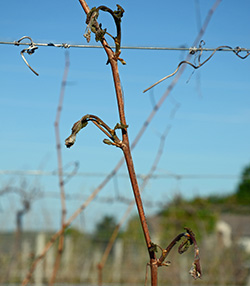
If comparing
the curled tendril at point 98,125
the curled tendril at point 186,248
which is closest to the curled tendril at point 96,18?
the curled tendril at point 98,125

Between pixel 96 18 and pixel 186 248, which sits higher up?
pixel 96 18

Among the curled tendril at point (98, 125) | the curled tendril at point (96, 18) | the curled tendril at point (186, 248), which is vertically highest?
the curled tendril at point (96, 18)

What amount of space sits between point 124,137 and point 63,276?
16.5 feet

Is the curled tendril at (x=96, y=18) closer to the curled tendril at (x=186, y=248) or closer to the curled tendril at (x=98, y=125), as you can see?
the curled tendril at (x=98, y=125)

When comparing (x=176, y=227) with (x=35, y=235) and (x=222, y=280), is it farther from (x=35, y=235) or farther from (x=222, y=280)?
(x=35, y=235)

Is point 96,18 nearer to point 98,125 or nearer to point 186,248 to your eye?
point 98,125

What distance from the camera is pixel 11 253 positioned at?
15.6 ft

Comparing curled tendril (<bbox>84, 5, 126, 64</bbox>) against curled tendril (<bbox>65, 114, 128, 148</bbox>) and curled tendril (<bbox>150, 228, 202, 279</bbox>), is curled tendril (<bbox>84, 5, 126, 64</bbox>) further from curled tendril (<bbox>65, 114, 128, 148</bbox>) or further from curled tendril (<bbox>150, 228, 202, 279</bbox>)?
curled tendril (<bbox>150, 228, 202, 279</bbox>)

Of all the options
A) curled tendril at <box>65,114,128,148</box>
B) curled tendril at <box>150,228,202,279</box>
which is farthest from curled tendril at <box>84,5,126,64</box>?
curled tendril at <box>150,228,202,279</box>

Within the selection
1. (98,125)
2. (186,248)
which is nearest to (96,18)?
(98,125)

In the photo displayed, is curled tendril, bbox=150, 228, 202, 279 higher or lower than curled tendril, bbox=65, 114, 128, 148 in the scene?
lower

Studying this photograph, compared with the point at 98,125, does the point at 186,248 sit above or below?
below

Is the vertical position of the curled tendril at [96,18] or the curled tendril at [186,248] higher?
the curled tendril at [96,18]

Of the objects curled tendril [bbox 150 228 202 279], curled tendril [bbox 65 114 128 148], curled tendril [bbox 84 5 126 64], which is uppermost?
curled tendril [bbox 84 5 126 64]
